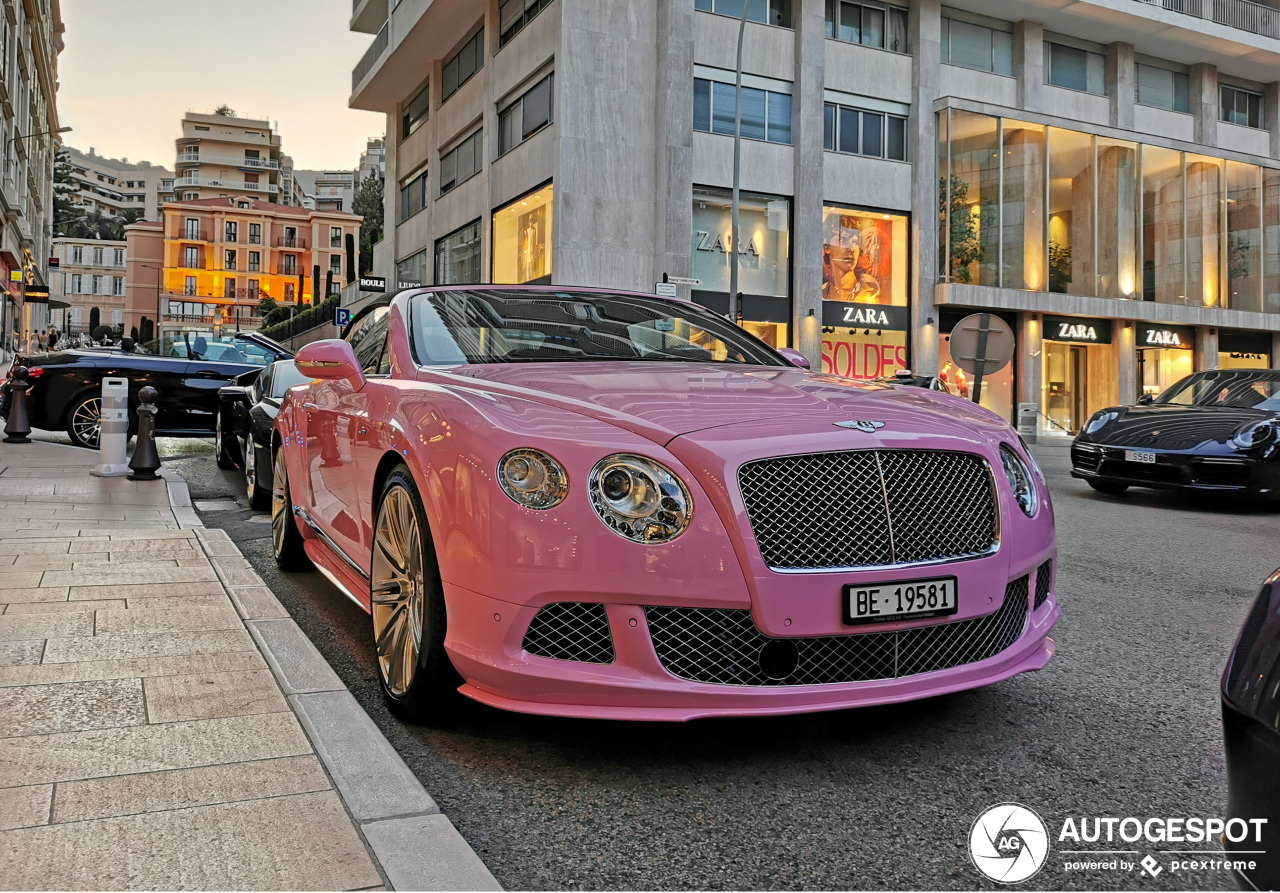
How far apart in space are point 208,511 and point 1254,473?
921 cm

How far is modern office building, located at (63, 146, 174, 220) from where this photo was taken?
145750mm

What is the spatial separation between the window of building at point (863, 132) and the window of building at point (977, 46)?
271 cm

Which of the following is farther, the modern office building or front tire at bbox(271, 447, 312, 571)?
the modern office building

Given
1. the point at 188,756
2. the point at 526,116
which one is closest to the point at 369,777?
the point at 188,756

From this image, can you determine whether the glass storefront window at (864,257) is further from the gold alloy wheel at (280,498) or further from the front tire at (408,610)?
the front tire at (408,610)

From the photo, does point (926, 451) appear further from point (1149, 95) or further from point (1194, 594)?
point (1149, 95)

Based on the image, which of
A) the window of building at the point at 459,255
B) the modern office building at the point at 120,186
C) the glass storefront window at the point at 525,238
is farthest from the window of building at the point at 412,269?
the modern office building at the point at 120,186

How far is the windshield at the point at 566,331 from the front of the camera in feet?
12.9

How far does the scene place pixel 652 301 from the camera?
4.89 metres

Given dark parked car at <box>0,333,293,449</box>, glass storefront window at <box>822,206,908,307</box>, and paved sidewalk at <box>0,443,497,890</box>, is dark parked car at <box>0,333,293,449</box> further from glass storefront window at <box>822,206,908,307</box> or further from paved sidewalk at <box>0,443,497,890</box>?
glass storefront window at <box>822,206,908,307</box>

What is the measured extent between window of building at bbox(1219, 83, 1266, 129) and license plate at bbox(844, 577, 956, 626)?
37.6 m

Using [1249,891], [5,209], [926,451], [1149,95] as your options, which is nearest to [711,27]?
[1149,95]

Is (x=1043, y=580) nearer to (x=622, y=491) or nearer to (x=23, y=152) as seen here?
(x=622, y=491)

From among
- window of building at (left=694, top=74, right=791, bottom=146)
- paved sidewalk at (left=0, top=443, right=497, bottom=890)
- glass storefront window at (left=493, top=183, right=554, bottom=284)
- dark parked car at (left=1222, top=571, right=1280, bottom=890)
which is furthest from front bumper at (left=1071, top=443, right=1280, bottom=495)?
window of building at (left=694, top=74, right=791, bottom=146)
